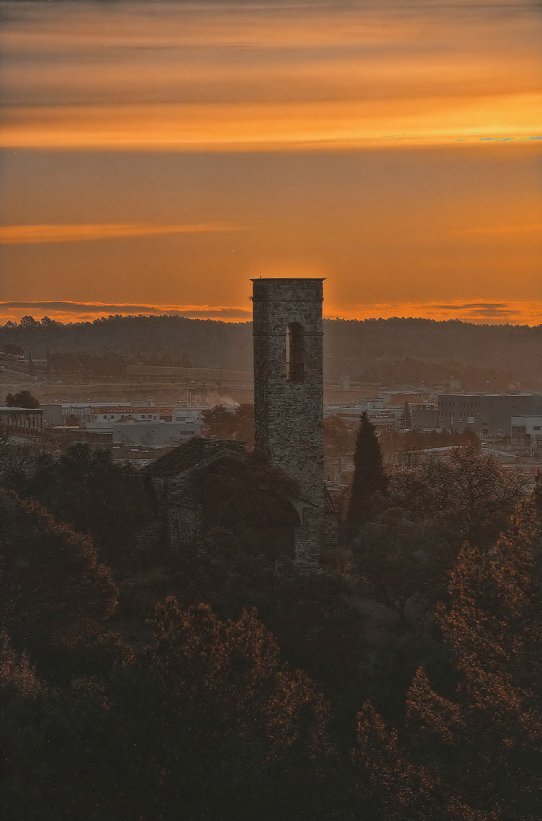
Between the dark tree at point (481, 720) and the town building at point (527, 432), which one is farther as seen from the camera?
the town building at point (527, 432)

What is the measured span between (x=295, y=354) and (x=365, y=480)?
236 cm

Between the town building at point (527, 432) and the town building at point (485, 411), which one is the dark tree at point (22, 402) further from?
the town building at point (485, 411)

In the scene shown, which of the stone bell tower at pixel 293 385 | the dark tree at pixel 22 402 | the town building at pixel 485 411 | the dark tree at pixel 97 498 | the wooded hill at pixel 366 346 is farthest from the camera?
the wooded hill at pixel 366 346

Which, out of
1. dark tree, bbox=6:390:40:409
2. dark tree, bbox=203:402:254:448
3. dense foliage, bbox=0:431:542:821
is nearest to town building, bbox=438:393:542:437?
dark tree, bbox=203:402:254:448

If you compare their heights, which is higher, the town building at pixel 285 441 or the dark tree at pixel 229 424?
the town building at pixel 285 441

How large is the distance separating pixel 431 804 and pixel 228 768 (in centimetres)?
112

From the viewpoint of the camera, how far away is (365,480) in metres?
17.2

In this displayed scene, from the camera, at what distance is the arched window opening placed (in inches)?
602

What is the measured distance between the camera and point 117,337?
54.2m

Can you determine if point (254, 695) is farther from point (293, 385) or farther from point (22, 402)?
point (22, 402)

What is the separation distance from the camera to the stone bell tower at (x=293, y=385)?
15.0 m

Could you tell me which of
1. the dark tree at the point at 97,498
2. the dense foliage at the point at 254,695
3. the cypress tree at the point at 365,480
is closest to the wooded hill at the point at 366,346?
the cypress tree at the point at 365,480

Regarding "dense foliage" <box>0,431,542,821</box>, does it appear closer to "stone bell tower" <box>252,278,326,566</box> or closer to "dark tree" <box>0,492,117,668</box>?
"dark tree" <box>0,492,117,668</box>

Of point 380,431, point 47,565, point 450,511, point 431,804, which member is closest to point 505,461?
point 380,431
